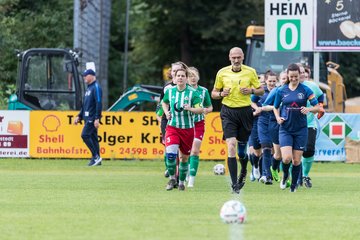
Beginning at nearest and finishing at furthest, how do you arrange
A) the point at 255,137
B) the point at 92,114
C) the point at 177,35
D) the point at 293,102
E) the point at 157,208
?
the point at 157,208 < the point at 293,102 < the point at 255,137 < the point at 92,114 < the point at 177,35

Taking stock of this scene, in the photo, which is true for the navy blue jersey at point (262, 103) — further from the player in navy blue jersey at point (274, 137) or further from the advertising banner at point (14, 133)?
the advertising banner at point (14, 133)

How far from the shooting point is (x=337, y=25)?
3105cm

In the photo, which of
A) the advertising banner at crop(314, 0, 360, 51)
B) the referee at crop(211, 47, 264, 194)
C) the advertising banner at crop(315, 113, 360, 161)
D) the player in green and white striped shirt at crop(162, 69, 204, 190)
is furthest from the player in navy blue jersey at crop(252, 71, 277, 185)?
the advertising banner at crop(314, 0, 360, 51)

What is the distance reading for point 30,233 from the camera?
12.4m

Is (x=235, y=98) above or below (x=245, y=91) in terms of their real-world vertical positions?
below

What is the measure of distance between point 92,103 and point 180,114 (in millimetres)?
8472

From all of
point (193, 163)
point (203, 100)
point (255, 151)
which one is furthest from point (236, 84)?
point (255, 151)

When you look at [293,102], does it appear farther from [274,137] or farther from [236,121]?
[274,137]

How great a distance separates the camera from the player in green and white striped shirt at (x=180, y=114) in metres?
18.6

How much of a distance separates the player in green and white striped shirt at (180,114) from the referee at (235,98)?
36 centimetres

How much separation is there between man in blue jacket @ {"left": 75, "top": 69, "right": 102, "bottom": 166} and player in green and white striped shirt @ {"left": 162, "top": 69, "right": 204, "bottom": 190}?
318 inches

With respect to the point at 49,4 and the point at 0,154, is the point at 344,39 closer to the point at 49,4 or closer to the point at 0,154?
the point at 0,154

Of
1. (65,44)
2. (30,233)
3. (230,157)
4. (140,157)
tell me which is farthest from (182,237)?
(65,44)

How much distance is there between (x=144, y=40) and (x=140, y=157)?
1214 inches
